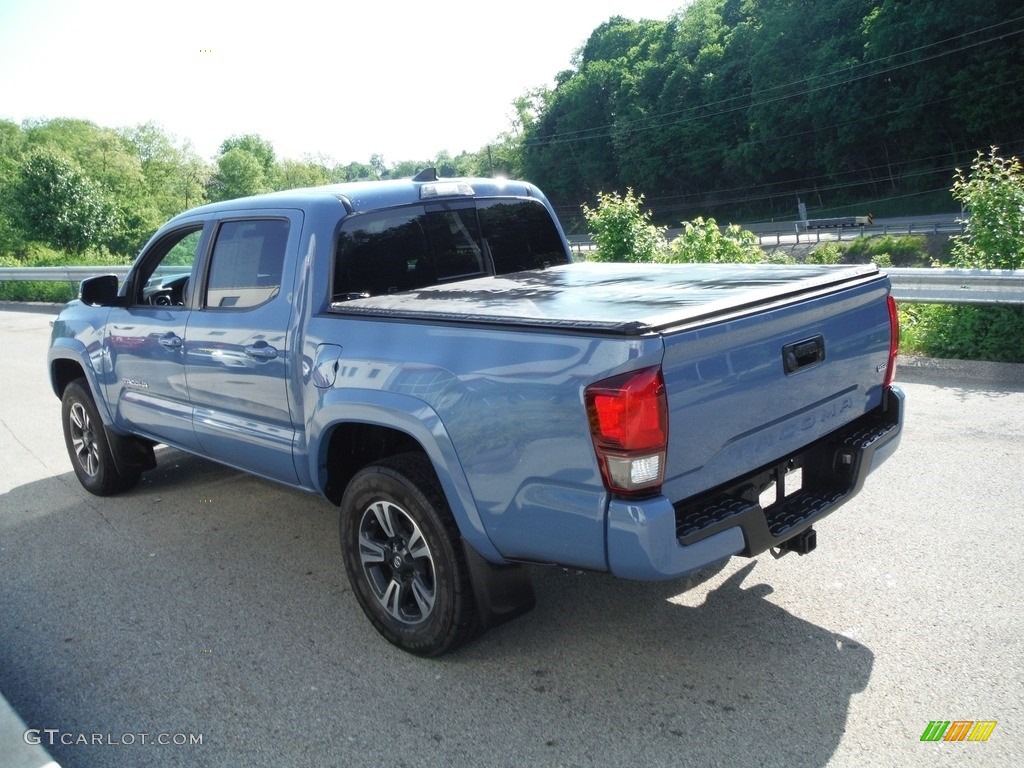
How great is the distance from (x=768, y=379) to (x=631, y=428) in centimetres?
69

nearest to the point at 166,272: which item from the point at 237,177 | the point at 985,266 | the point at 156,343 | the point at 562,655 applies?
the point at 156,343

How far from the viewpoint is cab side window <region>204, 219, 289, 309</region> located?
4371mm

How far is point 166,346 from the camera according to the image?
16.6 ft

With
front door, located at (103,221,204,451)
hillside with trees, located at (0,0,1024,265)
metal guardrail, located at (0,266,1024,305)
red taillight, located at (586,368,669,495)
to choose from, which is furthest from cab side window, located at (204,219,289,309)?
hillside with trees, located at (0,0,1024,265)

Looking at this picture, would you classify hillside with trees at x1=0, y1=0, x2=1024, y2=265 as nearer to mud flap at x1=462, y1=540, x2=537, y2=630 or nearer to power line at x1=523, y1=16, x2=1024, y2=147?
power line at x1=523, y1=16, x2=1024, y2=147

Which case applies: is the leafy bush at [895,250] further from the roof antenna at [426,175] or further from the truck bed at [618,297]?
the truck bed at [618,297]

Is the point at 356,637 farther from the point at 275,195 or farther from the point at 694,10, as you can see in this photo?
the point at 694,10

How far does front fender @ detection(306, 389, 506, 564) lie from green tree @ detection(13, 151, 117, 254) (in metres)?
49.4

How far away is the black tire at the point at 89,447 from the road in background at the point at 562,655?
0.70 meters

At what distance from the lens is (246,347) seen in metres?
4.39

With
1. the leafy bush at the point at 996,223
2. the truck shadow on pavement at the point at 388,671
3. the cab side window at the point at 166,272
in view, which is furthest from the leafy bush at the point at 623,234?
the truck shadow on pavement at the point at 388,671

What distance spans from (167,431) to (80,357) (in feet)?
3.87

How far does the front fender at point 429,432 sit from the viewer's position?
331cm

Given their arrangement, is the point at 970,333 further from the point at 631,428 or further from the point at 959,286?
the point at 631,428
